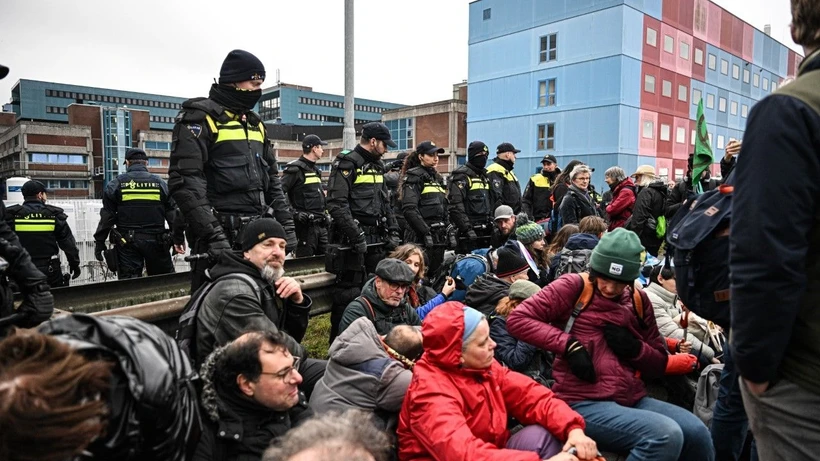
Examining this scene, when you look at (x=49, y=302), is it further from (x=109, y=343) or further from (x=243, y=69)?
(x=109, y=343)

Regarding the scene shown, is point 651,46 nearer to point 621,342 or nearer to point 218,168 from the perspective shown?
point 218,168

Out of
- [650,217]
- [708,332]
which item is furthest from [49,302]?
[650,217]

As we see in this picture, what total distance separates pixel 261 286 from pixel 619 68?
98.9 feet

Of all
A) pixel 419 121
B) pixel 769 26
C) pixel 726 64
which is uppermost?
pixel 769 26

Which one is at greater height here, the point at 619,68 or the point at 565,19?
the point at 565,19

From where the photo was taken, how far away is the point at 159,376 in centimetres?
142

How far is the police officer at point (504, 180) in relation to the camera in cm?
905

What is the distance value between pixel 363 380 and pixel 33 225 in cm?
635

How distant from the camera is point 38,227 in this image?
24.5 feet

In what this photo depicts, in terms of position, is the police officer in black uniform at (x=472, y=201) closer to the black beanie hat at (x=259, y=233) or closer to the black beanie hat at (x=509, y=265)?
the black beanie hat at (x=509, y=265)

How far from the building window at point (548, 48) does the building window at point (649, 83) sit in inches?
200

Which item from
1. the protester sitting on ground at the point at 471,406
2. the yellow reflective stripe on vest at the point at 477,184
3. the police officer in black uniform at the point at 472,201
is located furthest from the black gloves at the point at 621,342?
the yellow reflective stripe on vest at the point at 477,184

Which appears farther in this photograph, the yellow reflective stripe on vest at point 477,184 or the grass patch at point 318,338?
the yellow reflective stripe on vest at point 477,184

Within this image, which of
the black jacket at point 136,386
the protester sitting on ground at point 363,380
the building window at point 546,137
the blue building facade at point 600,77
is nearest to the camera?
the black jacket at point 136,386
